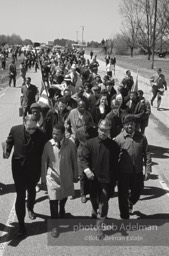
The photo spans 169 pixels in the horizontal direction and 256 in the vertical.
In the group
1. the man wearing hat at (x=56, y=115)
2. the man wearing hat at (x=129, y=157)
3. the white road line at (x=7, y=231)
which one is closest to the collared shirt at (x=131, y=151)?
the man wearing hat at (x=129, y=157)

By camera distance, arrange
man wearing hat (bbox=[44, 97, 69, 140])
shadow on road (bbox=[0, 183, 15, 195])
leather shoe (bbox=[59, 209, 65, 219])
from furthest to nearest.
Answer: shadow on road (bbox=[0, 183, 15, 195]) < man wearing hat (bbox=[44, 97, 69, 140]) < leather shoe (bbox=[59, 209, 65, 219])

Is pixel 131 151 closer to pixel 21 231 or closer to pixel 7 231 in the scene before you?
pixel 21 231

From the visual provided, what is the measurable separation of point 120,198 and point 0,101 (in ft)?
46.1

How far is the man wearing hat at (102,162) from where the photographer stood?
17.7ft

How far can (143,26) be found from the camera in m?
74.3

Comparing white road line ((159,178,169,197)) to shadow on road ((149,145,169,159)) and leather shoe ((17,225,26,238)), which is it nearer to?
shadow on road ((149,145,169,159))

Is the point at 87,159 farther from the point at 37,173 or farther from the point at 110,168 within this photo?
the point at 37,173

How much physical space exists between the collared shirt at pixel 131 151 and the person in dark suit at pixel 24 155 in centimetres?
115

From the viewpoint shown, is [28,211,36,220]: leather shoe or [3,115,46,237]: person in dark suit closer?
[3,115,46,237]: person in dark suit

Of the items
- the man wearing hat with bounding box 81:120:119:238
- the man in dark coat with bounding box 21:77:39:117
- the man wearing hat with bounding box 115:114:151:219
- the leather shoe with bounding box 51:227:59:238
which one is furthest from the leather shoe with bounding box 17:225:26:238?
the man in dark coat with bounding box 21:77:39:117

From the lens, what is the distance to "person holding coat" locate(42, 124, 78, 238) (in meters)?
5.49

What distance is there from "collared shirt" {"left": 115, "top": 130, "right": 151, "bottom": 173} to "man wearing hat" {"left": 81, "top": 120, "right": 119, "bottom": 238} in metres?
0.22

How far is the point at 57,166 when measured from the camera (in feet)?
18.2

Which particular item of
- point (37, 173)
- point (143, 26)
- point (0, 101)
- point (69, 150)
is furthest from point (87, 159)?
point (143, 26)
